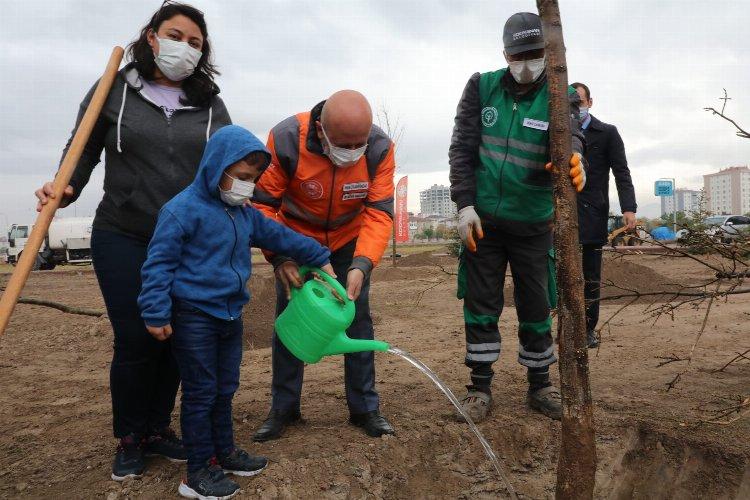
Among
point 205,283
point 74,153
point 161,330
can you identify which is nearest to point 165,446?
point 161,330

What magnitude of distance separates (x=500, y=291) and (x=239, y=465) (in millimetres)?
1695

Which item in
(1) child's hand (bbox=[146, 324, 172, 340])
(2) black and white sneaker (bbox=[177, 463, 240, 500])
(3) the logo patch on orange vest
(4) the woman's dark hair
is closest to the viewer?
(1) child's hand (bbox=[146, 324, 172, 340])

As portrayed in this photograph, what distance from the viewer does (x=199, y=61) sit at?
2.70 m

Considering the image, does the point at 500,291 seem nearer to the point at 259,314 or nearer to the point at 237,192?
the point at 237,192

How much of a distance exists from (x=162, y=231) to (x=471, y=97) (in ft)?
6.04

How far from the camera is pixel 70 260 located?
2692 centimetres

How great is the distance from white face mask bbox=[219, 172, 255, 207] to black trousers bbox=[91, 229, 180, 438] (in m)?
0.46

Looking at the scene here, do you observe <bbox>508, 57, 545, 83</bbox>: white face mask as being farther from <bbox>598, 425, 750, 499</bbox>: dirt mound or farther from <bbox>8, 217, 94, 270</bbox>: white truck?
<bbox>8, 217, 94, 270</bbox>: white truck

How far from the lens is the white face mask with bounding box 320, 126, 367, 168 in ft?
8.79

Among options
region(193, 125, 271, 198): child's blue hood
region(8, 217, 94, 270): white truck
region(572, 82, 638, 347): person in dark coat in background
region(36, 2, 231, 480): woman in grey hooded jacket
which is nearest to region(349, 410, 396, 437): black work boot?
region(36, 2, 231, 480): woman in grey hooded jacket

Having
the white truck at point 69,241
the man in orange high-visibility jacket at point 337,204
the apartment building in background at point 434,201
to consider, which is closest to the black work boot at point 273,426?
the man in orange high-visibility jacket at point 337,204

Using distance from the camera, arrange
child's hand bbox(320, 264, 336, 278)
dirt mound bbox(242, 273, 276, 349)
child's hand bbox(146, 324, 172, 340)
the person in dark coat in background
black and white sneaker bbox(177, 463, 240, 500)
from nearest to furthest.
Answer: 1. child's hand bbox(146, 324, 172, 340)
2. black and white sneaker bbox(177, 463, 240, 500)
3. child's hand bbox(320, 264, 336, 278)
4. the person in dark coat in background
5. dirt mound bbox(242, 273, 276, 349)

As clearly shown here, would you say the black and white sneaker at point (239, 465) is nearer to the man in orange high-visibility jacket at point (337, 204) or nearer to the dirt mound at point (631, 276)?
the man in orange high-visibility jacket at point (337, 204)

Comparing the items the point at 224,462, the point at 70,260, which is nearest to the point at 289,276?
the point at 224,462
